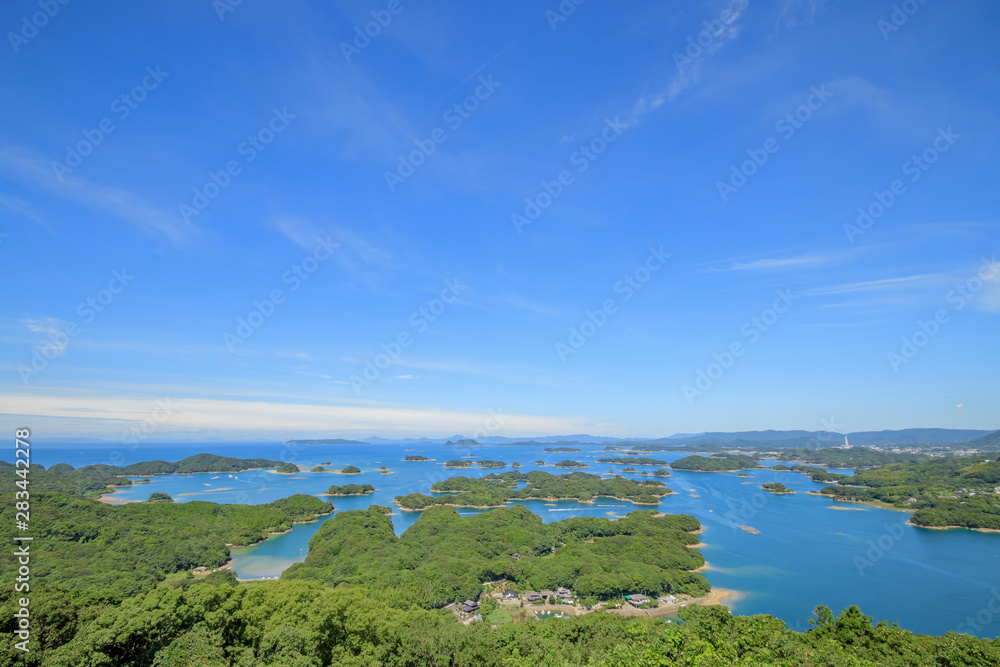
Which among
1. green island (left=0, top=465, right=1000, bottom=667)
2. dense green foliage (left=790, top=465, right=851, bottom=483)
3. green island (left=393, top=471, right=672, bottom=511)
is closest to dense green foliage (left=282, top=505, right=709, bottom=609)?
green island (left=0, top=465, right=1000, bottom=667)

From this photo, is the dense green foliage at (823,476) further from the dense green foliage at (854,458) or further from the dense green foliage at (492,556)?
the dense green foliage at (492,556)

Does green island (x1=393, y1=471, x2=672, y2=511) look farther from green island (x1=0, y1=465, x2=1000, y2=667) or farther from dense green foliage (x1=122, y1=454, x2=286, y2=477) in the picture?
dense green foliage (x1=122, y1=454, x2=286, y2=477)

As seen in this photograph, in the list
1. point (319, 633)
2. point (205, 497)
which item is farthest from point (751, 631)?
point (205, 497)

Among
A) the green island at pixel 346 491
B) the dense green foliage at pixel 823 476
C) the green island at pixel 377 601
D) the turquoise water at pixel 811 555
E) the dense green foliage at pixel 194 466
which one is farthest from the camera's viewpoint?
the dense green foliage at pixel 194 466

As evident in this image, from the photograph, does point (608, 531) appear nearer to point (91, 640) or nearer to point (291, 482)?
point (91, 640)

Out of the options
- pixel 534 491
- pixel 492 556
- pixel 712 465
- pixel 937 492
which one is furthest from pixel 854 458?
pixel 492 556

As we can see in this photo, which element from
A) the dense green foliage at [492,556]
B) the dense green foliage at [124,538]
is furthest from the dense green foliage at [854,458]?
the dense green foliage at [124,538]

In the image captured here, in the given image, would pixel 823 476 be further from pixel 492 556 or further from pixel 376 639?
pixel 376 639

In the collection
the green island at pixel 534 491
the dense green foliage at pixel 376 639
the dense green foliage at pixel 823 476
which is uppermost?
the dense green foliage at pixel 376 639
